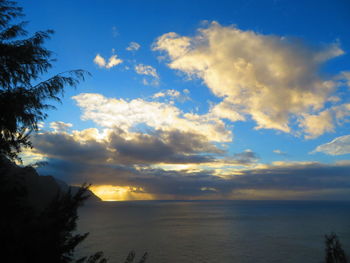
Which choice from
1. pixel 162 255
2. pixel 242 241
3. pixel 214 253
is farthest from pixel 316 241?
pixel 162 255

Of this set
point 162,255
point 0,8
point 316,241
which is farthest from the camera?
point 316,241

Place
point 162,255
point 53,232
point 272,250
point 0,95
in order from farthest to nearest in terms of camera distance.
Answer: point 272,250 → point 162,255 → point 53,232 → point 0,95

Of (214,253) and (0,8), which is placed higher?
(0,8)

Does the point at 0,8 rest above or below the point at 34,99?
above

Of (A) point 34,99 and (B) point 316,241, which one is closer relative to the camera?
(A) point 34,99

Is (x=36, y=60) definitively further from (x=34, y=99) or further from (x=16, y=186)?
(x=16, y=186)

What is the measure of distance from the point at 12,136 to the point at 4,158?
952 mm

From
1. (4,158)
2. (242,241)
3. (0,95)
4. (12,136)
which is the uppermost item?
(0,95)

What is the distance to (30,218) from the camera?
253 inches

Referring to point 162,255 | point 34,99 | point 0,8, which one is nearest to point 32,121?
point 34,99

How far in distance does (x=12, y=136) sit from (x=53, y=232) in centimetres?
273

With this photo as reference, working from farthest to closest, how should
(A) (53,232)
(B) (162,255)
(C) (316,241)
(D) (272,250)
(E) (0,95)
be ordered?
1. (C) (316,241)
2. (D) (272,250)
3. (B) (162,255)
4. (A) (53,232)
5. (E) (0,95)

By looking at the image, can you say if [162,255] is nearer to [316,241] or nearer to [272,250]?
[272,250]

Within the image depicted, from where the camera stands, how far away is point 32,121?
5652mm
